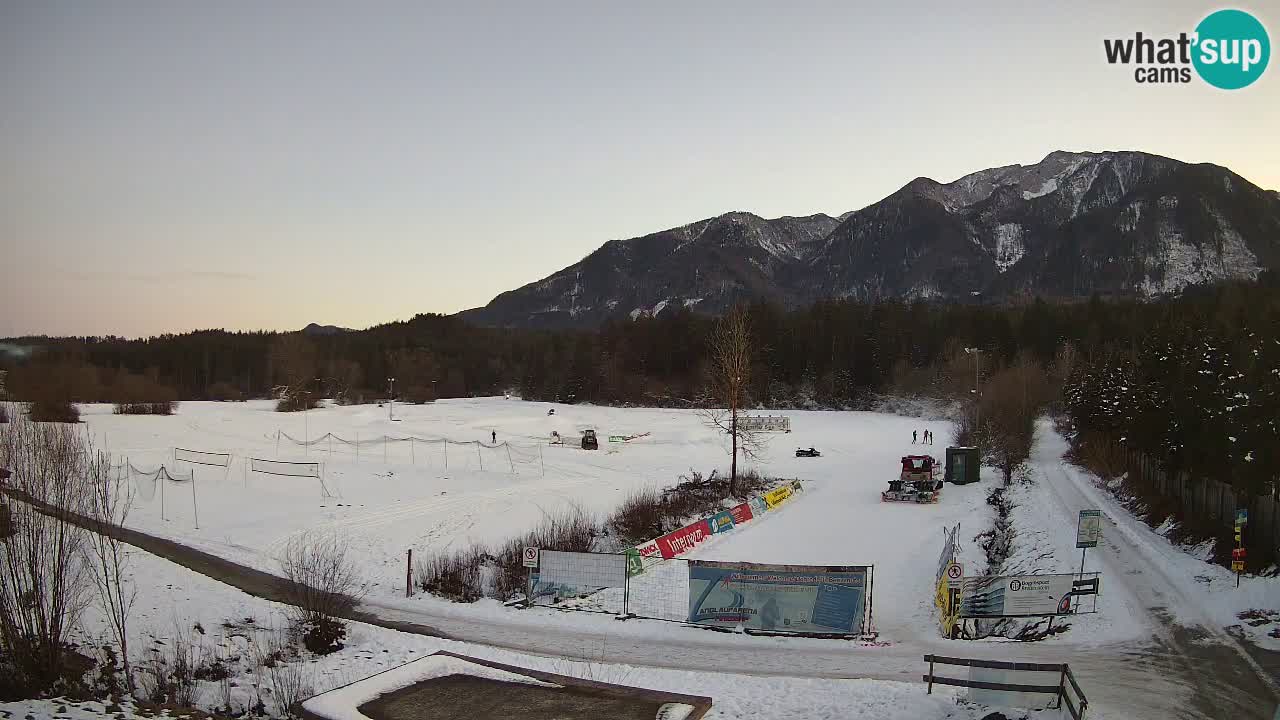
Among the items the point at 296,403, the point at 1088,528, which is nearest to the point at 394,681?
the point at 1088,528

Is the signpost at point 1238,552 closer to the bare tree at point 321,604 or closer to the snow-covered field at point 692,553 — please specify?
the snow-covered field at point 692,553

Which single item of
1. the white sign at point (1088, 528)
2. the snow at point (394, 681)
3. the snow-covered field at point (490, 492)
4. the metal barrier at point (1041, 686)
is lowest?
the snow-covered field at point (490, 492)

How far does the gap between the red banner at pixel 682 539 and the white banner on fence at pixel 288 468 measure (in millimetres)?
23914

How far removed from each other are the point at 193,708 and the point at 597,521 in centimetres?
2111

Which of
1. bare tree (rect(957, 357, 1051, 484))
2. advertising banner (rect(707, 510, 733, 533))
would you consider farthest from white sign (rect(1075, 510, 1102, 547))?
bare tree (rect(957, 357, 1051, 484))

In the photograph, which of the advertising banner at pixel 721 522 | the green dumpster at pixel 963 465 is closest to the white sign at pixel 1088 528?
the advertising banner at pixel 721 522

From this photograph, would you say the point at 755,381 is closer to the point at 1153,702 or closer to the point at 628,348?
the point at 628,348

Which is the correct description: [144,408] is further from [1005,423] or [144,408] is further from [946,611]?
[946,611]

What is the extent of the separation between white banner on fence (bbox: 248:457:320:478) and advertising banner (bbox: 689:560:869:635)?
31.1m

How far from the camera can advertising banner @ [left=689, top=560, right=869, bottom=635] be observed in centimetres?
1819

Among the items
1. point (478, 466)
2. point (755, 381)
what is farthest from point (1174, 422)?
point (755, 381)

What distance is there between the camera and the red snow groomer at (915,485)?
41719 millimetres

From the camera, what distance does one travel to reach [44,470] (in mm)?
13234

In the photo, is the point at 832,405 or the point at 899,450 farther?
the point at 832,405
